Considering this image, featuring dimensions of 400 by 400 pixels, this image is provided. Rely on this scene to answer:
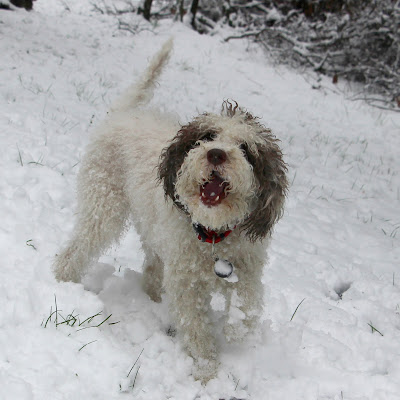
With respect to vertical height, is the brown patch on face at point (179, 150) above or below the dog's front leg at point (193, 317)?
above

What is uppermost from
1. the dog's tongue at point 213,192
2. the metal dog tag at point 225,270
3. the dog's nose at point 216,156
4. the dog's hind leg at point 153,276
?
the dog's nose at point 216,156

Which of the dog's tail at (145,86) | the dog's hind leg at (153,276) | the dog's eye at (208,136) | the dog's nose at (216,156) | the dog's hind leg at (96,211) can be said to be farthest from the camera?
the dog's tail at (145,86)

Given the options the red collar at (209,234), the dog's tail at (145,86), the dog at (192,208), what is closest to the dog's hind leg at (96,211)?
the dog at (192,208)

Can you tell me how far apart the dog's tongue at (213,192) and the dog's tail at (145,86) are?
65.0 inches

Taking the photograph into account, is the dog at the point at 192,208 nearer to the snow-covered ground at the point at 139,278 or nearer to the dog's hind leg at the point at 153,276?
the dog's hind leg at the point at 153,276

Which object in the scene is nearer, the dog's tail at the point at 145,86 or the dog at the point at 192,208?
the dog at the point at 192,208

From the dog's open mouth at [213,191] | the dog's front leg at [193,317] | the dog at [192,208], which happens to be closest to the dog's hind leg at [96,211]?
the dog at [192,208]

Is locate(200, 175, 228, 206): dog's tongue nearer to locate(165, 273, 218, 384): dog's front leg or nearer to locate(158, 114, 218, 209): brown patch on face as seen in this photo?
locate(158, 114, 218, 209): brown patch on face

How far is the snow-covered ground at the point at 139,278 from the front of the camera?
2477 mm

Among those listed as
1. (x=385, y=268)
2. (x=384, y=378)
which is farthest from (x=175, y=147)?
(x=385, y=268)

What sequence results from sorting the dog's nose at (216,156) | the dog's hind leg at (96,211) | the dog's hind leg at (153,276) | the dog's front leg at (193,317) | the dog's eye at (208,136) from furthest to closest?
1. the dog's hind leg at (153,276)
2. the dog's hind leg at (96,211)
3. the dog's front leg at (193,317)
4. the dog's eye at (208,136)
5. the dog's nose at (216,156)

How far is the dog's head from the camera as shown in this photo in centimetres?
225

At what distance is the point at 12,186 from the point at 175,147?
2.19 meters

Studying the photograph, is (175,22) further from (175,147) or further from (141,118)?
(175,147)
